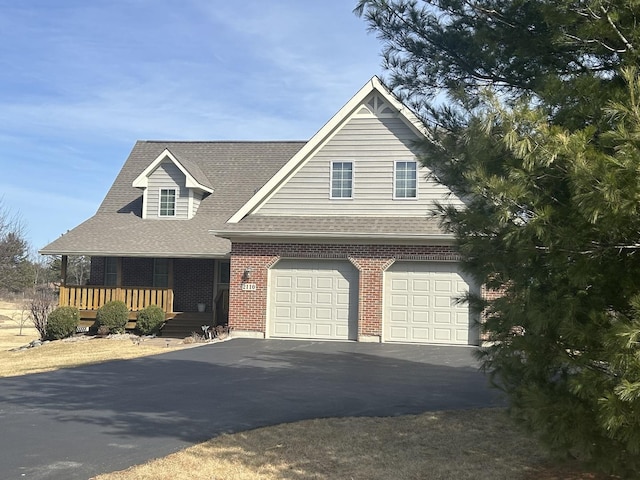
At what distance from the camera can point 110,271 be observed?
2445 cm

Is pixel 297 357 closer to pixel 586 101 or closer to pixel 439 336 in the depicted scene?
pixel 439 336

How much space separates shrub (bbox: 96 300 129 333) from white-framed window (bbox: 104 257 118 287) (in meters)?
2.39

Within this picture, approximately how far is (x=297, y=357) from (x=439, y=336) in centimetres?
493

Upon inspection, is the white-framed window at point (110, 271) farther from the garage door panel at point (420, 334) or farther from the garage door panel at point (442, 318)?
the garage door panel at point (442, 318)

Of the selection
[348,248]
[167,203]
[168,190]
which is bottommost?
[348,248]

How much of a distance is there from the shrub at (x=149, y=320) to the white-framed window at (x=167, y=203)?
409cm

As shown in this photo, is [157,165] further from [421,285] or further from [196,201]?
[421,285]

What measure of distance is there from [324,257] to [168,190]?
8.00 meters

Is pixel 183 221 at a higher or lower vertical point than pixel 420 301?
higher

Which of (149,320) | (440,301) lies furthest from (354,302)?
(149,320)

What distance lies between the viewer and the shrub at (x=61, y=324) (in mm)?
21586

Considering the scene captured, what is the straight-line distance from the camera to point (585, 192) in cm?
436

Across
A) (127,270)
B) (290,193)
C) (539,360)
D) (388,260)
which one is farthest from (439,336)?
(539,360)

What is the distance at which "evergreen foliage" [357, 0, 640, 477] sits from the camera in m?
4.42
